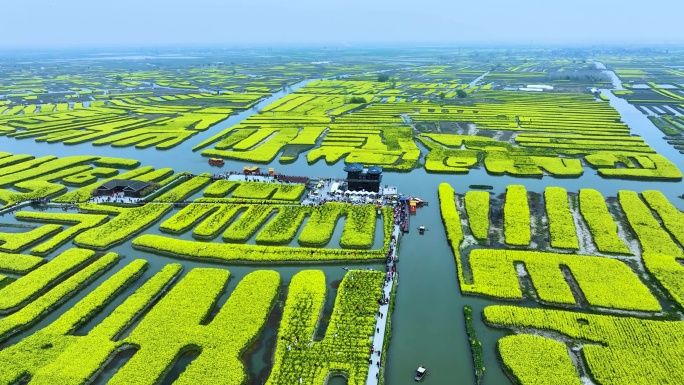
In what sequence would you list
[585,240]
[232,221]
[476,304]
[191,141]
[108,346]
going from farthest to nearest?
1. [191,141]
2. [232,221]
3. [585,240]
4. [476,304]
5. [108,346]

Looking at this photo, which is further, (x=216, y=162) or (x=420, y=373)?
(x=216, y=162)

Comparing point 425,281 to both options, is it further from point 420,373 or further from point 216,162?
point 216,162

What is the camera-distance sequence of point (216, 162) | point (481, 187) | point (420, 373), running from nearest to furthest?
point (420, 373) → point (481, 187) → point (216, 162)

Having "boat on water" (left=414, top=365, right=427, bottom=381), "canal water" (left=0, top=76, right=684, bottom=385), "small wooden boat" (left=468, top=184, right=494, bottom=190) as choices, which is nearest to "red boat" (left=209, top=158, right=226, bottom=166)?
"canal water" (left=0, top=76, right=684, bottom=385)

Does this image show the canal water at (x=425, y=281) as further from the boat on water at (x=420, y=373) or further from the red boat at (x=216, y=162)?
the red boat at (x=216, y=162)

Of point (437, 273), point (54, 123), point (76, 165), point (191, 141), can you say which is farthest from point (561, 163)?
point (54, 123)

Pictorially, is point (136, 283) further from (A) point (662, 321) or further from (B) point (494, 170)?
(B) point (494, 170)

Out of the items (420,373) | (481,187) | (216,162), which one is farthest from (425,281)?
(216,162)

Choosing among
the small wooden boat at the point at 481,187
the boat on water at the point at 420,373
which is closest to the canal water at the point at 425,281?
the boat on water at the point at 420,373
